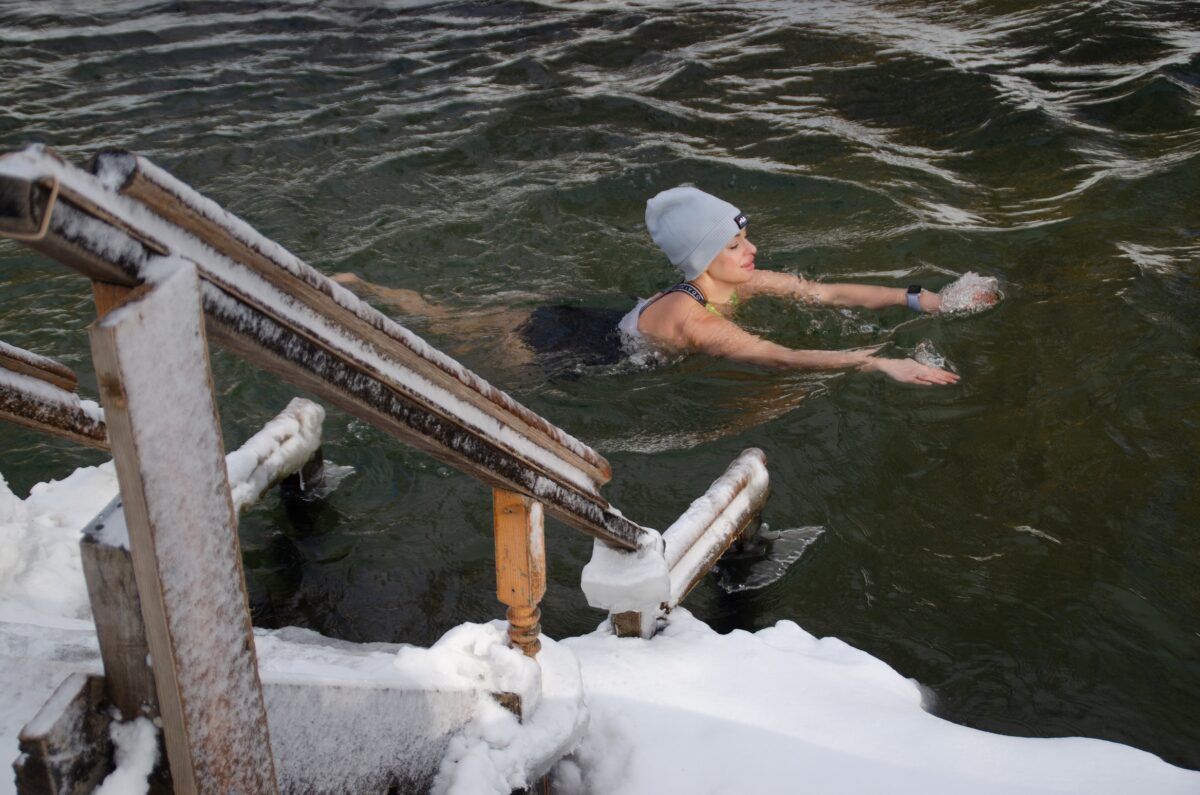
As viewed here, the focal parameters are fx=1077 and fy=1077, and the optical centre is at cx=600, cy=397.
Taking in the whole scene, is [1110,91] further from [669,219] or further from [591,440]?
[591,440]

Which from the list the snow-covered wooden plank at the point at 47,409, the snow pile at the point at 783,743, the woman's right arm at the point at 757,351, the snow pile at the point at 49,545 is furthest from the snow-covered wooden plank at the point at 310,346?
the woman's right arm at the point at 757,351

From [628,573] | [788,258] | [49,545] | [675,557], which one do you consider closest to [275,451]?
[49,545]

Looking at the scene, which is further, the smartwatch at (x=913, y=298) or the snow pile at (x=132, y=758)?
the smartwatch at (x=913, y=298)

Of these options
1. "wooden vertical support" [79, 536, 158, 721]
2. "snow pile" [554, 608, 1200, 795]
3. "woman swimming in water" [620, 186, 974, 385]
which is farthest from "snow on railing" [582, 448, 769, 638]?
"woman swimming in water" [620, 186, 974, 385]

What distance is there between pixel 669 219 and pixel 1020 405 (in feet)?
6.24

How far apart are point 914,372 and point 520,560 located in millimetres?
3003

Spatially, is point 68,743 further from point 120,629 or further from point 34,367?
point 34,367

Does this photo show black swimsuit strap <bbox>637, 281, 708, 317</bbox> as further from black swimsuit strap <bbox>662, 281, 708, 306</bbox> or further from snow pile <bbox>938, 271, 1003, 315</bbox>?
snow pile <bbox>938, 271, 1003, 315</bbox>

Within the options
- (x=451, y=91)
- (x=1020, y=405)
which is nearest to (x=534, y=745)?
(x=1020, y=405)

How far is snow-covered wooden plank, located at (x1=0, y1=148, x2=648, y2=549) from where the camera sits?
1101mm

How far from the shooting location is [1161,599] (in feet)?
12.1

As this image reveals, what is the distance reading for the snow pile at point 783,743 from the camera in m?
2.33

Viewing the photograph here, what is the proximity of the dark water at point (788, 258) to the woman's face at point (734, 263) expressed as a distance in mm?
457

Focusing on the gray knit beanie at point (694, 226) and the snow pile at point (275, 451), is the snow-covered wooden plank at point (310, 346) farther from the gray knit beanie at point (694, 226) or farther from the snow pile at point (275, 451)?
the gray knit beanie at point (694, 226)
